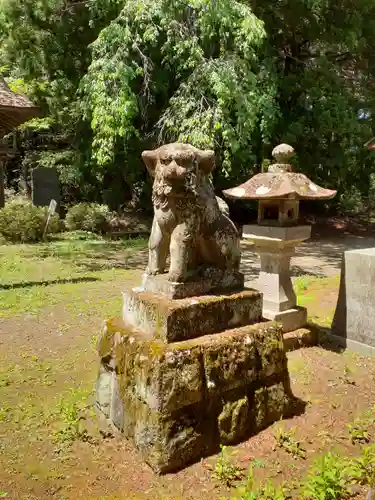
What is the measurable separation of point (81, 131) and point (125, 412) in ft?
45.8

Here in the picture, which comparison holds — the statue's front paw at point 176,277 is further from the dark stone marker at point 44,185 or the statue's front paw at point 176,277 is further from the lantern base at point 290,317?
the dark stone marker at point 44,185

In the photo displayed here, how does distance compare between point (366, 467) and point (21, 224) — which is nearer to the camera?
point (366, 467)

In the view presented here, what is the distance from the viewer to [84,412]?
3.73 meters

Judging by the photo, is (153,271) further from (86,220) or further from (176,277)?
(86,220)

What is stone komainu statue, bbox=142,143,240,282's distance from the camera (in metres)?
3.25

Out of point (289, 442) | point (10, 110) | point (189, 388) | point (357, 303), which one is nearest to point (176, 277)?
point (189, 388)

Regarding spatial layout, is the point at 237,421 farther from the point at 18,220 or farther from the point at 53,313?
the point at 18,220

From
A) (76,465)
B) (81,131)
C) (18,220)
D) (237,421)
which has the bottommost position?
(76,465)

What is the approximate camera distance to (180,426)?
301 cm

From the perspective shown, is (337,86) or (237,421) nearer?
(237,421)

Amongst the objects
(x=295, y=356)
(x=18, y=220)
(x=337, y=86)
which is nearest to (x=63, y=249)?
(x=18, y=220)

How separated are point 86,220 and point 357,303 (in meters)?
10.9

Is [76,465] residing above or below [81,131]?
below

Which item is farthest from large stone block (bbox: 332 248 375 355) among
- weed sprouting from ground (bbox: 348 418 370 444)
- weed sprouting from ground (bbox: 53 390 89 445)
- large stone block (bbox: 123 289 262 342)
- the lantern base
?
weed sprouting from ground (bbox: 53 390 89 445)
